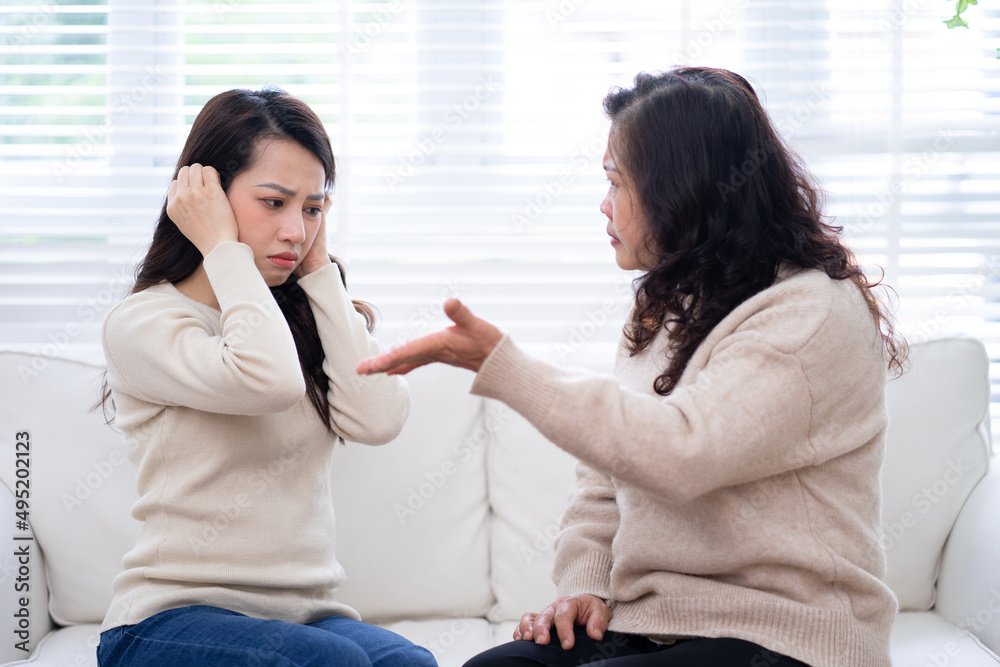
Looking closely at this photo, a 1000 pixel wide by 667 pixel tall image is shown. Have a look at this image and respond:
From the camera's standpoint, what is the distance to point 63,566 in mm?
1671

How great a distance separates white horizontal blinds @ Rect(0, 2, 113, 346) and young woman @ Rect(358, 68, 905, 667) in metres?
1.45

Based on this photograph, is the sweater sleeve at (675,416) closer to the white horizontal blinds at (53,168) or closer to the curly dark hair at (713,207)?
the curly dark hair at (713,207)

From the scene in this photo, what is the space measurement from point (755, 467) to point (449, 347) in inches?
15.8

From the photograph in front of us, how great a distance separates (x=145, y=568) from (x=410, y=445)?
0.65m

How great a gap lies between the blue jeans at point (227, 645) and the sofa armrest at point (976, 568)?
1095 mm

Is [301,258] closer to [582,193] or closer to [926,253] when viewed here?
[582,193]

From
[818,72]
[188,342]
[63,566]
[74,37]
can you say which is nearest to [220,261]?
[188,342]

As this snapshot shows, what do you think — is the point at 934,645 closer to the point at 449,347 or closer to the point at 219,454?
the point at 449,347

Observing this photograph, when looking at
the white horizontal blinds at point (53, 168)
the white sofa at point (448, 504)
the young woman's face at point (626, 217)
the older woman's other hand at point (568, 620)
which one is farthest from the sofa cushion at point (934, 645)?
the white horizontal blinds at point (53, 168)

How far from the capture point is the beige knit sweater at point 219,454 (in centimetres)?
123

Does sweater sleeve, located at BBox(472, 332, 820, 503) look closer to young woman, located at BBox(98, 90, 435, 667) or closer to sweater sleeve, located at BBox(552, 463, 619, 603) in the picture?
sweater sleeve, located at BBox(552, 463, 619, 603)

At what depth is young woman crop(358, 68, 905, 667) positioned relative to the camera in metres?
0.95

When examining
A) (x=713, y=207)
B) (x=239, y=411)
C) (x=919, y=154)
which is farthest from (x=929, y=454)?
(x=239, y=411)

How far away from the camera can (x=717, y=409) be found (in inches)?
37.2
